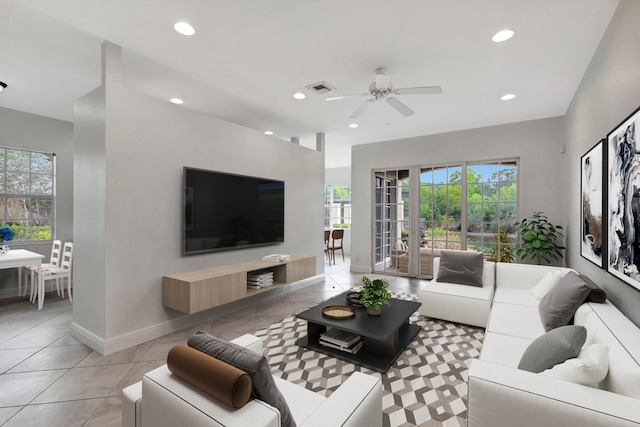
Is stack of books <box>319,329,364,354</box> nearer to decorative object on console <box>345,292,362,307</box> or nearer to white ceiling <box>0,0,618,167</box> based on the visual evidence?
decorative object on console <box>345,292,362,307</box>

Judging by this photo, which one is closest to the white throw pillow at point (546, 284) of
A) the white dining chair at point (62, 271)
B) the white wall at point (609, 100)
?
the white wall at point (609, 100)

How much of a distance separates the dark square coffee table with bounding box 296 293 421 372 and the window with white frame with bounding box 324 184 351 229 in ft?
22.5

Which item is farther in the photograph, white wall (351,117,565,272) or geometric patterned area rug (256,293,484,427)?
white wall (351,117,565,272)

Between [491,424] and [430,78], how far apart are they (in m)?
3.14

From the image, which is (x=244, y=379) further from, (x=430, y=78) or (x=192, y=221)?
(x=430, y=78)

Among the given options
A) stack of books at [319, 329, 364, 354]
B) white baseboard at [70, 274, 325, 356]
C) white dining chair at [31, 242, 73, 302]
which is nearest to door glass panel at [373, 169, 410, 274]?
white baseboard at [70, 274, 325, 356]

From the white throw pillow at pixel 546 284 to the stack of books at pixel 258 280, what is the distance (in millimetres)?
3018

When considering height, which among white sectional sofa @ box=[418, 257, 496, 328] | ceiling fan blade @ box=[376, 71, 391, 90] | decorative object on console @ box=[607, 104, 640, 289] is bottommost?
white sectional sofa @ box=[418, 257, 496, 328]

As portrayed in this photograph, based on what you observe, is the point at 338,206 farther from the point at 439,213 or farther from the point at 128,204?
the point at 128,204

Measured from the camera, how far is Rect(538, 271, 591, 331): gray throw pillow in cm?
212

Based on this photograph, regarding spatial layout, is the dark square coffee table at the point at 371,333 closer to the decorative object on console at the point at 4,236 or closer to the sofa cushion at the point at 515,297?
the sofa cushion at the point at 515,297

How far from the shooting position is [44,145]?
15.5ft

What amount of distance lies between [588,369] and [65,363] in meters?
3.58

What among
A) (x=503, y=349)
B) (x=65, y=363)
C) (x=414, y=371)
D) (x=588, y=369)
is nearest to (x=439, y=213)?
(x=414, y=371)
